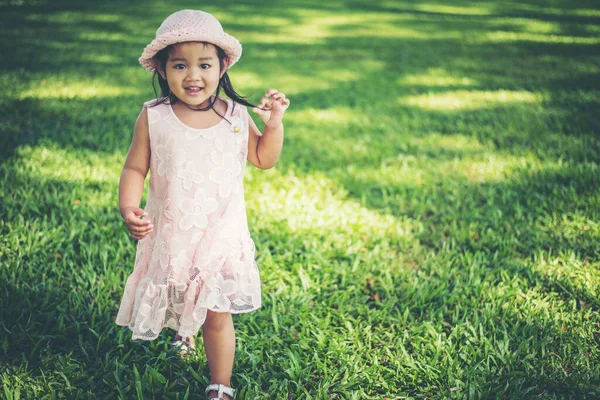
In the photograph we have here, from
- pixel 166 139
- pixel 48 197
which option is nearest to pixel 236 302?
pixel 166 139

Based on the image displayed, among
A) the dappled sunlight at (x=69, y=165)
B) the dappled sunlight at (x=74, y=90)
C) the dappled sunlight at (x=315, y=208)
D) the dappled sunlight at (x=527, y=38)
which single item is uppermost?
the dappled sunlight at (x=527, y=38)

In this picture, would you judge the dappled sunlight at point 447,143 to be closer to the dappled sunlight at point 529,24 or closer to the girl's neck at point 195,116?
the girl's neck at point 195,116

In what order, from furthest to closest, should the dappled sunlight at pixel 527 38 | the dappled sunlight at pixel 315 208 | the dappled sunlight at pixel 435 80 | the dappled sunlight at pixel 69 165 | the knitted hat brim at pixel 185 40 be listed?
the dappled sunlight at pixel 527 38 → the dappled sunlight at pixel 435 80 → the dappled sunlight at pixel 69 165 → the dappled sunlight at pixel 315 208 → the knitted hat brim at pixel 185 40

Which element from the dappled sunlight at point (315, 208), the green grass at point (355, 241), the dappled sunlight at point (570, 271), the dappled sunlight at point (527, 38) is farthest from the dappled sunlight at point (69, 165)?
the dappled sunlight at point (527, 38)

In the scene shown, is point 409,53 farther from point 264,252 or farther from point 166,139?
point 166,139

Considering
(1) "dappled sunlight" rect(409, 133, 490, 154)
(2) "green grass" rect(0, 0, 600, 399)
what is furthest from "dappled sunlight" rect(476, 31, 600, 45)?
(1) "dappled sunlight" rect(409, 133, 490, 154)

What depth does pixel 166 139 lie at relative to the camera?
1598mm

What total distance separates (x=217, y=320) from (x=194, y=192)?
1.57 ft

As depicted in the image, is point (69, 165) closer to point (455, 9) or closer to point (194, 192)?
point (194, 192)

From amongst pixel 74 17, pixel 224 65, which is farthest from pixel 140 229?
pixel 74 17

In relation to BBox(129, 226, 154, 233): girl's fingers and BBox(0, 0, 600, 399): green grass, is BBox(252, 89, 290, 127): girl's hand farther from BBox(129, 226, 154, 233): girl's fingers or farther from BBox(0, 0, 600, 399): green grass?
BBox(129, 226, 154, 233): girl's fingers

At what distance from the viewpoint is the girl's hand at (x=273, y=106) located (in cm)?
166

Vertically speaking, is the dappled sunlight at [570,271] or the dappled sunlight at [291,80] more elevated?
the dappled sunlight at [291,80]

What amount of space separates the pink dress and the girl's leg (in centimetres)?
8
